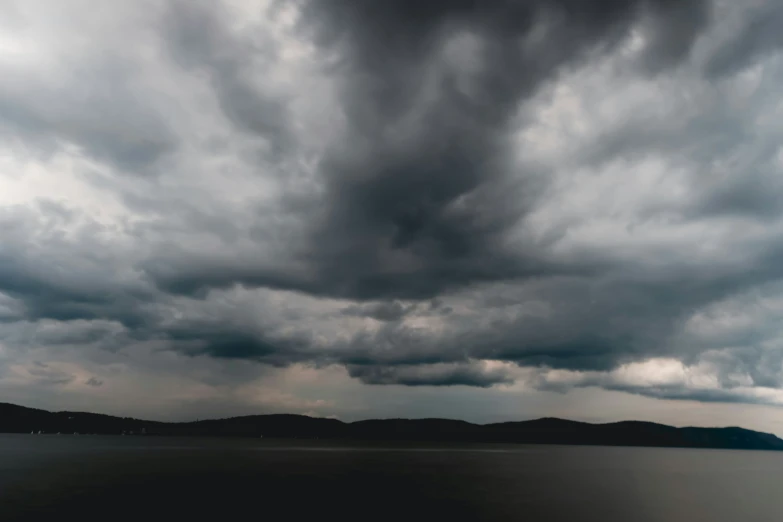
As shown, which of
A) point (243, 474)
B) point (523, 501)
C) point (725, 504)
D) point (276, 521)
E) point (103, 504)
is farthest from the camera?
point (243, 474)

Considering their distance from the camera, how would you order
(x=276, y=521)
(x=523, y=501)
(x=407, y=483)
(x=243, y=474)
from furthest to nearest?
(x=243, y=474) → (x=407, y=483) → (x=523, y=501) → (x=276, y=521)

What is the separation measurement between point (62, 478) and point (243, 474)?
122 feet

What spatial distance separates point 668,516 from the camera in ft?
253

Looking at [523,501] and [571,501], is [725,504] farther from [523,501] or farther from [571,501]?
[523,501]

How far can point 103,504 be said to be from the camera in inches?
2908

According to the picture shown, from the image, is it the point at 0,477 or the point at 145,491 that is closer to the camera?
the point at 145,491

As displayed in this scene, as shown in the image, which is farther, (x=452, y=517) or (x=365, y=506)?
(x=365, y=506)

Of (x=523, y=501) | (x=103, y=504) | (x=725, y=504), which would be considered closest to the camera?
(x=103, y=504)

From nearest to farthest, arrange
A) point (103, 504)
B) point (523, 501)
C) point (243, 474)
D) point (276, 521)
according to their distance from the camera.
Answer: point (276, 521) < point (103, 504) < point (523, 501) < point (243, 474)

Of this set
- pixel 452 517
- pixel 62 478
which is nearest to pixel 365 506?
pixel 452 517

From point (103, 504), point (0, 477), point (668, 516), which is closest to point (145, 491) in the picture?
point (103, 504)

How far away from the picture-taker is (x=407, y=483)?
109875mm

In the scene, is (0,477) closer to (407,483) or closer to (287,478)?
(287,478)

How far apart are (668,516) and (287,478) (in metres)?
74.9
